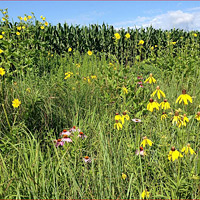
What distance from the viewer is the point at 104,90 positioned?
12.7 ft

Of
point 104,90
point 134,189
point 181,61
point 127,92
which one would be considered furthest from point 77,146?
point 181,61

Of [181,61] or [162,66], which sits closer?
[181,61]

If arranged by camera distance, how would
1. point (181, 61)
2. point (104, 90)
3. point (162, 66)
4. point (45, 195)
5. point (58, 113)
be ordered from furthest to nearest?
point (162, 66), point (181, 61), point (104, 90), point (58, 113), point (45, 195)

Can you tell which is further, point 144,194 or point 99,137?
point 99,137

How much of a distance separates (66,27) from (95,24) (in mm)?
1220

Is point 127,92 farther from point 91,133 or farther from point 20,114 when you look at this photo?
point 20,114

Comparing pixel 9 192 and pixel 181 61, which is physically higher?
pixel 181 61

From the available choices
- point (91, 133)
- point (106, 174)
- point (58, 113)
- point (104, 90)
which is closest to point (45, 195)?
point (106, 174)

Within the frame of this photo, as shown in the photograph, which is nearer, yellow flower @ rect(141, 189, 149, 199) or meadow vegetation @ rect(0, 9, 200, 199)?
yellow flower @ rect(141, 189, 149, 199)

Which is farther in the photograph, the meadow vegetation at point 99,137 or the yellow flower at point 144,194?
the meadow vegetation at point 99,137

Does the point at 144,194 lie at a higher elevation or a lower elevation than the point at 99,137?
lower

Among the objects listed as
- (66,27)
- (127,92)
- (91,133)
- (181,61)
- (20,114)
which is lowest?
(91,133)

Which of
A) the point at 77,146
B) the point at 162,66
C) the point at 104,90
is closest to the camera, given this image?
the point at 77,146

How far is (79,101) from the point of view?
139 inches
